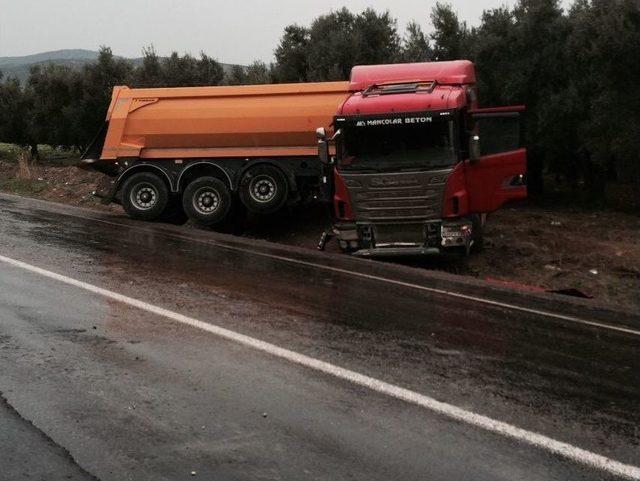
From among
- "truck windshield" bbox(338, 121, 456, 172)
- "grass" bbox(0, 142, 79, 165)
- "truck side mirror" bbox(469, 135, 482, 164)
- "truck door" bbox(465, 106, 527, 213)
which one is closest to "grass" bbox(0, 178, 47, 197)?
"grass" bbox(0, 142, 79, 165)

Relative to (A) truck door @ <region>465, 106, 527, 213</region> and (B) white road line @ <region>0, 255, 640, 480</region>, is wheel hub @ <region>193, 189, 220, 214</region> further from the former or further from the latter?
(B) white road line @ <region>0, 255, 640, 480</region>

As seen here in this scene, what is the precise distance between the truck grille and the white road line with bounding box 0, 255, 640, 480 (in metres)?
4.83

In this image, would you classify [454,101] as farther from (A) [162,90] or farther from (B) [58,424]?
(B) [58,424]

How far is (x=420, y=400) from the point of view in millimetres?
4629

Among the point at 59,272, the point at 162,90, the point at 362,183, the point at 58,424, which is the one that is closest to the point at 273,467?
the point at 58,424

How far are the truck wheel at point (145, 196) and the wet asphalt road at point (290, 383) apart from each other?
21.4ft

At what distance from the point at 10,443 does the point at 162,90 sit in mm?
12028

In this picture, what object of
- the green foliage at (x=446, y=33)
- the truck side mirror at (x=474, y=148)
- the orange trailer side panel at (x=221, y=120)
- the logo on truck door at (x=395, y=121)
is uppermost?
the green foliage at (x=446, y=33)

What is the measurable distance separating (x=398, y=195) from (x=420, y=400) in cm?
653

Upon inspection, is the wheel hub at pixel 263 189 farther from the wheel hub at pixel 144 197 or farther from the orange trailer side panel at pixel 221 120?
the wheel hub at pixel 144 197

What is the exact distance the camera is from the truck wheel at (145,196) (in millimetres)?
15219

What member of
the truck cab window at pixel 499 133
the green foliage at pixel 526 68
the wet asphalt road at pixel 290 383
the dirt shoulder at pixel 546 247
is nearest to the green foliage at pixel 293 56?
the green foliage at pixel 526 68

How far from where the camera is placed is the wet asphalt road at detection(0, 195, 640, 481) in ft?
12.1

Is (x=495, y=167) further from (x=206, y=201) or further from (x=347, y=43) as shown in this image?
(x=347, y=43)
